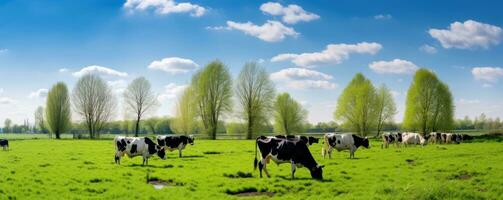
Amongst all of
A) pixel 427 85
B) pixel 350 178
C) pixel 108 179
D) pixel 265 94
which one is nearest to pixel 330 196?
pixel 350 178

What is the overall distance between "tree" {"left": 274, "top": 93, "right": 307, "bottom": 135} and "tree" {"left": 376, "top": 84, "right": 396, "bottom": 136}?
897 inches

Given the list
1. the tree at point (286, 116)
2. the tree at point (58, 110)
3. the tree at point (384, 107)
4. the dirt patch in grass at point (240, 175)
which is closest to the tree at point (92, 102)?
the tree at point (58, 110)

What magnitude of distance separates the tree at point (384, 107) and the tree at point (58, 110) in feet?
210

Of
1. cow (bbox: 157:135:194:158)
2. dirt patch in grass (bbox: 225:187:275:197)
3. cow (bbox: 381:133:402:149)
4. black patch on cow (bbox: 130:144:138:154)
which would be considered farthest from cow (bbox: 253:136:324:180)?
cow (bbox: 381:133:402:149)

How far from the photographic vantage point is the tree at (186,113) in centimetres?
7629

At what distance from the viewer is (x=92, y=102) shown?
86.4 metres

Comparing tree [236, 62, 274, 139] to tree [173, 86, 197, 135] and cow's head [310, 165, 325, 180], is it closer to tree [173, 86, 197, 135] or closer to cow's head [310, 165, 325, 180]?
tree [173, 86, 197, 135]

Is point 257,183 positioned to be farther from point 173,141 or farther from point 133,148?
point 173,141

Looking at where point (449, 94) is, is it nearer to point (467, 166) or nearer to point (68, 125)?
point (467, 166)

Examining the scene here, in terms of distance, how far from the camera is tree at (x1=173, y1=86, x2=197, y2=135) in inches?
3003

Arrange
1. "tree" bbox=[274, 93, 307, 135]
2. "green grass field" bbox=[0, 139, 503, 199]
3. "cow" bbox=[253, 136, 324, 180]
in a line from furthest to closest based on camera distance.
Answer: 1. "tree" bbox=[274, 93, 307, 135]
2. "cow" bbox=[253, 136, 324, 180]
3. "green grass field" bbox=[0, 139, 503, 199]

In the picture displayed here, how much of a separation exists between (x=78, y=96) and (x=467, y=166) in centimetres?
7881

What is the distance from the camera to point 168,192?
49.5 feet

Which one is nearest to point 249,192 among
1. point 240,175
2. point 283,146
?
point 240,175
